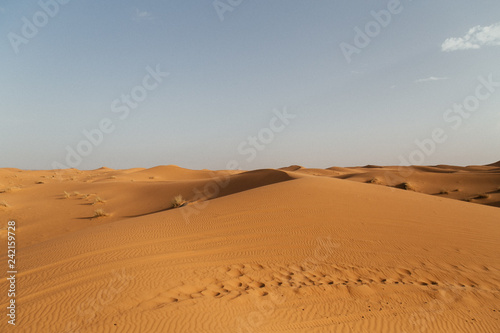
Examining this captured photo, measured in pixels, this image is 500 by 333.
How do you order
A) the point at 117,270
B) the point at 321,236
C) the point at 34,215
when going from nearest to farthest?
the point at 117,270, the point at 321,236, the point at 34,215

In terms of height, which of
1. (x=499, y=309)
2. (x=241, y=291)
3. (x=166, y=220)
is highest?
(x=166, y=220)

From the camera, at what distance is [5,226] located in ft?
35.9

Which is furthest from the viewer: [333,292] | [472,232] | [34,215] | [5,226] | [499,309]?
[34,215]

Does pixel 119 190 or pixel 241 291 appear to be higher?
pixel 119 190

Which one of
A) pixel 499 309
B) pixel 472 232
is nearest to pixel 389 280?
pixel 499 309

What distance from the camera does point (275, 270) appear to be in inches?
188

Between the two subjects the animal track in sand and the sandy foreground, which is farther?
the animal track in sand

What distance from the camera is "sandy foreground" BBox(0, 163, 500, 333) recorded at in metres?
3.41

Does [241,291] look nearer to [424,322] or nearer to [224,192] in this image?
[424,322]

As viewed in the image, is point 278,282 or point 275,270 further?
point 275,270

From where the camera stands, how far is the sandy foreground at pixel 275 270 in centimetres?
341

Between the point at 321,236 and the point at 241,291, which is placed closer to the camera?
the point at 241,291

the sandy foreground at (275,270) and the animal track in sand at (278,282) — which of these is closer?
the sandy foreground at (275,270)

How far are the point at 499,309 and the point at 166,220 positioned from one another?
7.52 meters
